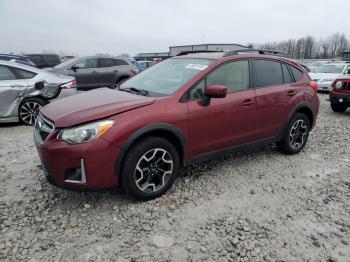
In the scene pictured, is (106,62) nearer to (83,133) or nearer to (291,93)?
(291,93)

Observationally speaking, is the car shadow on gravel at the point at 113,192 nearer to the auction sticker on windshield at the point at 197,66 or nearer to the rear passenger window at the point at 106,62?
the auction sticker on windshield at the point at 197,66

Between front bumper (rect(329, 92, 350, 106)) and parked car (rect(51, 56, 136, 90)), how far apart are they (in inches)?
268

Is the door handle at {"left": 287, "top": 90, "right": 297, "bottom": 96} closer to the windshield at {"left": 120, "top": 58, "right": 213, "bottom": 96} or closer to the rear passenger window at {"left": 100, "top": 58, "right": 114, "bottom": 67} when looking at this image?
the windshield at {"left": 120, "top": 58, "right": 213, "bottom": 96}

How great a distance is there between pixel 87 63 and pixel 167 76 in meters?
7.26

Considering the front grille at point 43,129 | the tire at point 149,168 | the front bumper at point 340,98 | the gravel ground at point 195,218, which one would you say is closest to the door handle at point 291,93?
the gravel ground at point 195,218

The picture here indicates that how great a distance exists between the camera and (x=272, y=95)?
427cm

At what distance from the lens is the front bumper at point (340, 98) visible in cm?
820

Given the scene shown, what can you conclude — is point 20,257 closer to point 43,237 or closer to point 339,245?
point 43,237

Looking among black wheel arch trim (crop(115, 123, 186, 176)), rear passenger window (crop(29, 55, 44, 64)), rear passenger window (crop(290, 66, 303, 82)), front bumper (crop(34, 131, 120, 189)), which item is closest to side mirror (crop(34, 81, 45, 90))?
front bumper (crop(34, 131, 120, 189))

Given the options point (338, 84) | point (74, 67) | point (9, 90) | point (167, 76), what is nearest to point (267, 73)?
point (167, 76)

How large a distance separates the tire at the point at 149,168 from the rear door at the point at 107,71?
311 inches

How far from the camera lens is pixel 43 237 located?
2742 mm

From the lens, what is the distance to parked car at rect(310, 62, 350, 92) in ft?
42.3

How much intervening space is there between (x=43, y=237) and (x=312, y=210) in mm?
2769
